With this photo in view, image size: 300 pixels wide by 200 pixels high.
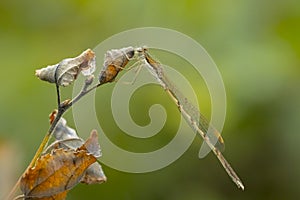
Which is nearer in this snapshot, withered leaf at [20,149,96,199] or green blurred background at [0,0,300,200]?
withered leaf at [20,149,96,199]

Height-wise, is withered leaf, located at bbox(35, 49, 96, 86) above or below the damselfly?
above

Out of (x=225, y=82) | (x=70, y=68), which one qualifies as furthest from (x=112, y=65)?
(x=225, y=82)

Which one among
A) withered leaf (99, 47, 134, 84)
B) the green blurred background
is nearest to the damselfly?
withered leaf (99, 47, 134, 84)

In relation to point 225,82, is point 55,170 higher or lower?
higher

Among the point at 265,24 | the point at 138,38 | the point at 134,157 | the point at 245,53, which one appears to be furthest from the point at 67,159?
the point at 265,24

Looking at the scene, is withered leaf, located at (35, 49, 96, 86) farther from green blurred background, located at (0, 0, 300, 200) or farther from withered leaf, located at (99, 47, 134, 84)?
green blurred background, located at (0, 0, 300, 200)

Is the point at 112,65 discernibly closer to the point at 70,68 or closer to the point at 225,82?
the point at 70,68

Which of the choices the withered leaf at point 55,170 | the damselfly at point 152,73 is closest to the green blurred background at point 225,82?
the damselfly at point 152,73

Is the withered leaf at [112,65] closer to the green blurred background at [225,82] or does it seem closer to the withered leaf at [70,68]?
the withered leaf at [70,68]
